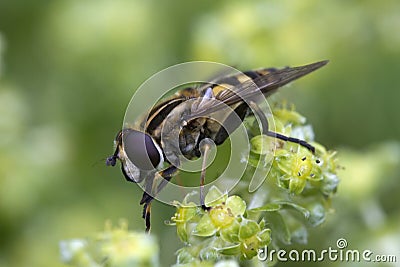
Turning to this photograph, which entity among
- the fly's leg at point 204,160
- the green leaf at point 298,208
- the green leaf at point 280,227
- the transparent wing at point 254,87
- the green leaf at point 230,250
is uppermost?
the transparent wing at point 254,87

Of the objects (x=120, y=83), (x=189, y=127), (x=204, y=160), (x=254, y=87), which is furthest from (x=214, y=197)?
(x=120, y=83)

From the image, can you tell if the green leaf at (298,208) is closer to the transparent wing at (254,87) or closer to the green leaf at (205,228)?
the green leaf at (205,228)

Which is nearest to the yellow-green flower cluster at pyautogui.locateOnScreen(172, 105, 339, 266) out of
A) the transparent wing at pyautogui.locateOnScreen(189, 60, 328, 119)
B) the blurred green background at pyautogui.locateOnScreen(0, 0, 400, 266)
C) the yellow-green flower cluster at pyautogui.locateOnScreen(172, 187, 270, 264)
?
the yellow-green flower cluster at pyautogui.locateOnScreen(172, 187, 270, 264)

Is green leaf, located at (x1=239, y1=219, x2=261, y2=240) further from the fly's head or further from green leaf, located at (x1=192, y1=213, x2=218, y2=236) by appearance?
the fly's head

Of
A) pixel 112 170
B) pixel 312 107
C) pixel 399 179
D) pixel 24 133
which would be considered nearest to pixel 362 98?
pixel 312 107

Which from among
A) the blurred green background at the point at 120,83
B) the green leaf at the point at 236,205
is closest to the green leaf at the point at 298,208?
the green leaf at the point at 236,205

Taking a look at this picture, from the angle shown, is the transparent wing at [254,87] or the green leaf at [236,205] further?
the transparent wing at [254,87]
